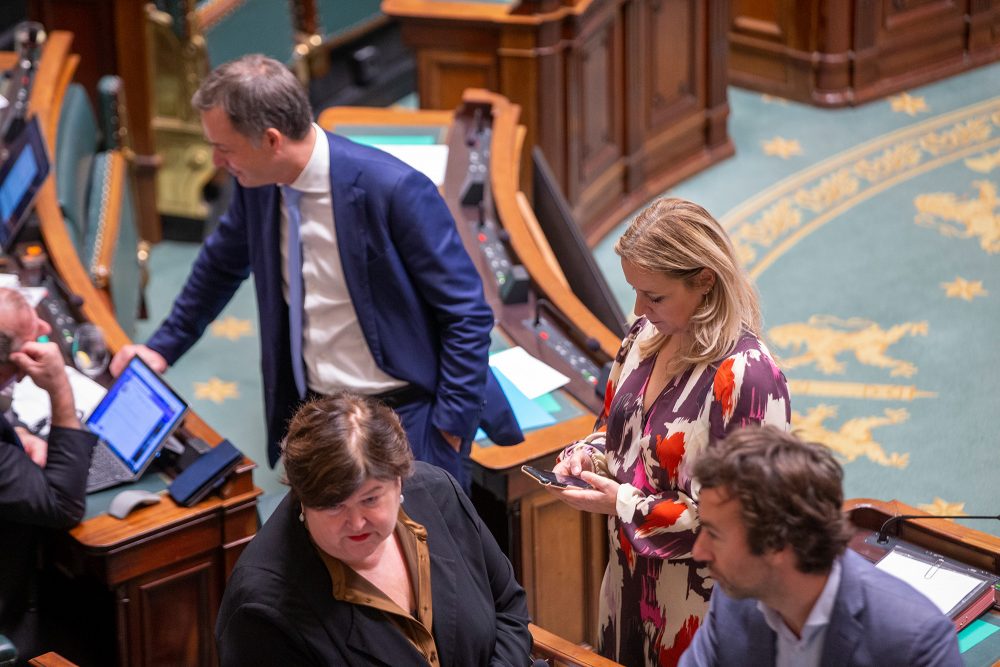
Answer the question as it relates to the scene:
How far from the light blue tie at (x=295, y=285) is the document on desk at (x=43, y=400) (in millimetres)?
520

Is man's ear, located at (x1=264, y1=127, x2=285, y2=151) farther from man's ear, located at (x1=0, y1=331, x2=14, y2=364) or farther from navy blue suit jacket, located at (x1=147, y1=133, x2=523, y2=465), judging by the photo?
man's ear, located at (x1=0, y1=331, x2=14, y2=364)

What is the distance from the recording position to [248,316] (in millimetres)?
5520

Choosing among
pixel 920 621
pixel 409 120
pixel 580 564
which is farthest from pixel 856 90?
pixel 920 621

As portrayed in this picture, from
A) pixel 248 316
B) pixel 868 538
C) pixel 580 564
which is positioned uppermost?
pixel 868 538

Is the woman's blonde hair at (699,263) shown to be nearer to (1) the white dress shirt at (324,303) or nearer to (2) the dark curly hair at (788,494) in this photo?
(2) the dark curly hair at (788,494)

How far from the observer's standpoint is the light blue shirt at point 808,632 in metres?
1.74

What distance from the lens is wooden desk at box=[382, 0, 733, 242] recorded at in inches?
213

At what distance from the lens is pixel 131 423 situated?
2967mm

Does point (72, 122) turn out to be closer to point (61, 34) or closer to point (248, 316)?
point (61, 34)

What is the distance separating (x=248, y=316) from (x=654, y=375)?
3.50 m

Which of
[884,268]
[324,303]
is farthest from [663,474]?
[884,268]

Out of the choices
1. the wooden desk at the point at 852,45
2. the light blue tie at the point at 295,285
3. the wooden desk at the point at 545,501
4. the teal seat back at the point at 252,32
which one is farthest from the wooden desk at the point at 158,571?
the wooden desk at the point at 852,45

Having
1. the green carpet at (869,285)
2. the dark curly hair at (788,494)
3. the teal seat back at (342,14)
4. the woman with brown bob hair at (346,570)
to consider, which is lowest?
the green carpet at (869,285)

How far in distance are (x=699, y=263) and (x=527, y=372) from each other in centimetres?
135
